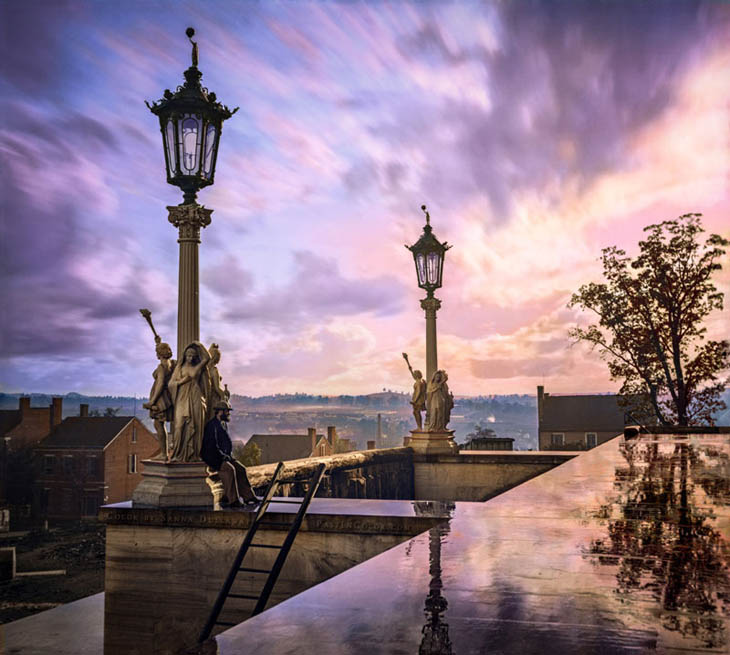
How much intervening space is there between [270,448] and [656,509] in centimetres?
6196

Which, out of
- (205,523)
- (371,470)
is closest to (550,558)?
(205,523)

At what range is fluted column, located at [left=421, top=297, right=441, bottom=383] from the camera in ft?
60.4

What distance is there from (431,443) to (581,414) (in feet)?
149

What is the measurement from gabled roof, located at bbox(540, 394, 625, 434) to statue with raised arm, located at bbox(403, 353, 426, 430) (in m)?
43.7

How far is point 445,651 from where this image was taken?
2551 millimetres

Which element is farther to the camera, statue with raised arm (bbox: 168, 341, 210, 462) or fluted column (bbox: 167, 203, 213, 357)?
fluted column (bbox: 167, 203, 213, 357)

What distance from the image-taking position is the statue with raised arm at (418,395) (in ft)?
59.8

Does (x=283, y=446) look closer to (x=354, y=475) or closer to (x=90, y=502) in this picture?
(x=90, y=502)

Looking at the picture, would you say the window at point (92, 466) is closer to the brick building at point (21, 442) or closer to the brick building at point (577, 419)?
the brick building at point (21, 442)

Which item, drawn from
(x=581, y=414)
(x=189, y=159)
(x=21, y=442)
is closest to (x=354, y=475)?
(x=189, y=159)

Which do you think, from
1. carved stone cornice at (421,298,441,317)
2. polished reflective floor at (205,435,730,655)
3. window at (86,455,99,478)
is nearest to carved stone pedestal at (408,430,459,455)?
carved stone cornice at (421,298,441,317)

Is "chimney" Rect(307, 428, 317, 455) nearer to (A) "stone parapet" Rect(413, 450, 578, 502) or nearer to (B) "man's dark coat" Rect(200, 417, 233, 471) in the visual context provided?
(A) "stone parapet" Rect(413, 450, 578, 502)

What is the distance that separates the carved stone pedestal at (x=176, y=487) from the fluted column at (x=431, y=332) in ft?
Answer: 33.1

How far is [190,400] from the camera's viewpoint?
9.13 metres
